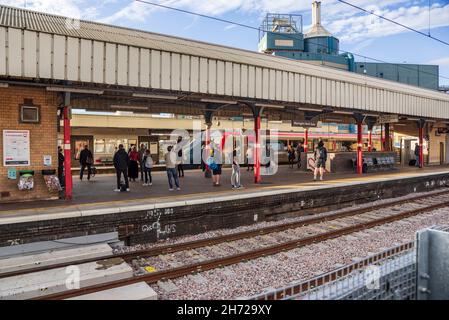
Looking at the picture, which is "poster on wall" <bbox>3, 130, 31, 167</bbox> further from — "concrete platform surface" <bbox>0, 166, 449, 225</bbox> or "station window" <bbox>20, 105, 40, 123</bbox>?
"concrete platform surface" <bbox>0, 166, 449, 225</bbox>

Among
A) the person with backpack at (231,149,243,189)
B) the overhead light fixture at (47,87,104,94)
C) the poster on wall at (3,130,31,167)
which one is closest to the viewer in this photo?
the poster on wall at (3,130,31,167)

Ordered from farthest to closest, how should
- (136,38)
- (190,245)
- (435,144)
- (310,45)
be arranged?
(310,45), (435,144), (136,38), (190,245)

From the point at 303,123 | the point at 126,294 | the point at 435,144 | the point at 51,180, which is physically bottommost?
the point at 126,294

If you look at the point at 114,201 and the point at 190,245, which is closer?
the point at 190,245

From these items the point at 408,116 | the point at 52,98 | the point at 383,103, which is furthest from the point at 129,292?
the point at 408,116

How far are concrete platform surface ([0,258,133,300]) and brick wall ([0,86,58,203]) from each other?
4.17 m

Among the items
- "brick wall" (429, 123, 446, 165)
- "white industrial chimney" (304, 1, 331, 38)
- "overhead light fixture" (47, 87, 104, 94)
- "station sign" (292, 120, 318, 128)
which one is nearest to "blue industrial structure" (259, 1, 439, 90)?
"white industrial chimney" (304, 1, 331, 38)

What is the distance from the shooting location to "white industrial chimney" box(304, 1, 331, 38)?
2096 inches

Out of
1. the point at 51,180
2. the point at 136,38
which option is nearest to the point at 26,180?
the point at 51,180

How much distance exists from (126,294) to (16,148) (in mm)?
6012

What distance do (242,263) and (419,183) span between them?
549 inches

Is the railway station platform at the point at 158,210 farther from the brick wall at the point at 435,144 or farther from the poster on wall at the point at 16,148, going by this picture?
the brick wall at the point at 435,144

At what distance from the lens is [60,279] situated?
5.46 meters

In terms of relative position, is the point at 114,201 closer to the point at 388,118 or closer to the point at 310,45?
the point at 388,118
